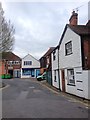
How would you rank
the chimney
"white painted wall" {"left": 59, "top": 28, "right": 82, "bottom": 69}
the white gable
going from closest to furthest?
"white painted wall" {"left": 59, "top": 28, "right": 82, "bottom": 69} → the chimney → the white gable

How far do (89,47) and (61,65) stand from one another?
6.97 meters

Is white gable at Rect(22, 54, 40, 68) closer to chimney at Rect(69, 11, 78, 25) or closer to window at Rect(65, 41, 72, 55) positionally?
chimney at Rect(69, 11, 78, 25)

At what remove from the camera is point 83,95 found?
17.9 metres

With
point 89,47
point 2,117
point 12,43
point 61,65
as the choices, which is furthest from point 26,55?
point 2,117

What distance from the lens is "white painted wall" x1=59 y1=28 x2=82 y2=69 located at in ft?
65.3

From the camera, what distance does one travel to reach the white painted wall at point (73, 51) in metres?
19.9

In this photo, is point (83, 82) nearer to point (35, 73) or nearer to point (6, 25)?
point (6, 25)

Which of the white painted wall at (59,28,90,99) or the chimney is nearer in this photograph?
the white painted wall at (59,28,90,99)

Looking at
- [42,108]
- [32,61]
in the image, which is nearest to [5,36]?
[42,108]

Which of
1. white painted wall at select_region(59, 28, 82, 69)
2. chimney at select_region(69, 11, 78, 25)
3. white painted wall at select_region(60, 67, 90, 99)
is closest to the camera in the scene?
white painted wall at select_region(60, 67, 90, 99)

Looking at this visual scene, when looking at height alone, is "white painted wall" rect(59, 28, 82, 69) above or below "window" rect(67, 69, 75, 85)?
above

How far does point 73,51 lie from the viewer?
21.2 meters

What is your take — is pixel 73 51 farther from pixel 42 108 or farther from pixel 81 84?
pixel 42 108

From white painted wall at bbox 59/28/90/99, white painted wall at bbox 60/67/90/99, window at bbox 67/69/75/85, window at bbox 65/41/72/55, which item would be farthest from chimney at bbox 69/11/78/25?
white painted wall at bbox 60/67/90/99
